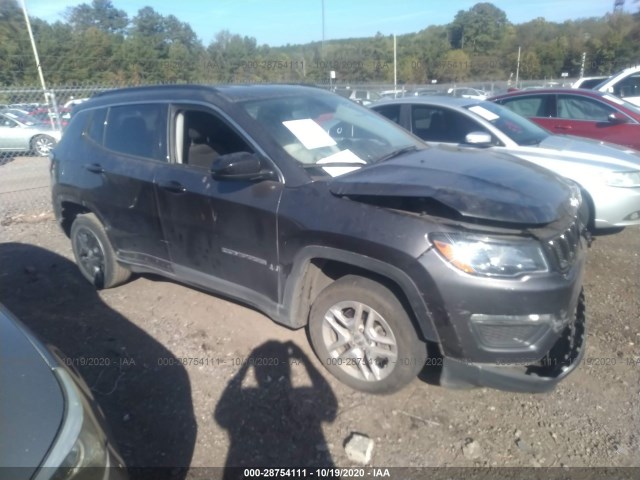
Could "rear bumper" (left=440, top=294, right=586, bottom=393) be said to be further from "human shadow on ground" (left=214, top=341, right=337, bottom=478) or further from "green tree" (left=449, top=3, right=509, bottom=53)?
"green tree" (left=449, top=3, right=509, bottom=53)

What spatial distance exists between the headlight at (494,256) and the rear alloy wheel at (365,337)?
484mm

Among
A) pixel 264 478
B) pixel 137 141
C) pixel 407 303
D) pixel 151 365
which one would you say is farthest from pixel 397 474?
pixel 137 141

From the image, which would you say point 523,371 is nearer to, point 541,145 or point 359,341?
point 359,341

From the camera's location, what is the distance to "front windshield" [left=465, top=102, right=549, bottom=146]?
5.75 metres

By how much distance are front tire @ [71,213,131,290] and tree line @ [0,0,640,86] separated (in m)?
28.3

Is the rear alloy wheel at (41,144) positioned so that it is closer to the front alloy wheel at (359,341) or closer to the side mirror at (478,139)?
the side mirror at (478,139)

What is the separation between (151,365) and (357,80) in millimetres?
52054

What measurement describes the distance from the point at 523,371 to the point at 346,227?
1228 millimetres

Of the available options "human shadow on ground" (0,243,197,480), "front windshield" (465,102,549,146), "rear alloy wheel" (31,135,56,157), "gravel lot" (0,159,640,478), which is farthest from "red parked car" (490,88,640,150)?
"rear alloy wheel" (31,135,56,157)

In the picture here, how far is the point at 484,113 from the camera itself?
19.5ft

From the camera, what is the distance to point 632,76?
39.3 ft

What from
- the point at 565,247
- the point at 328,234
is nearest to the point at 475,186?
the point at 565,247

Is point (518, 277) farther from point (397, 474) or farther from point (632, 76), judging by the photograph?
point (632, 76)

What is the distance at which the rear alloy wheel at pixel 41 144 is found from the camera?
1483 cm
